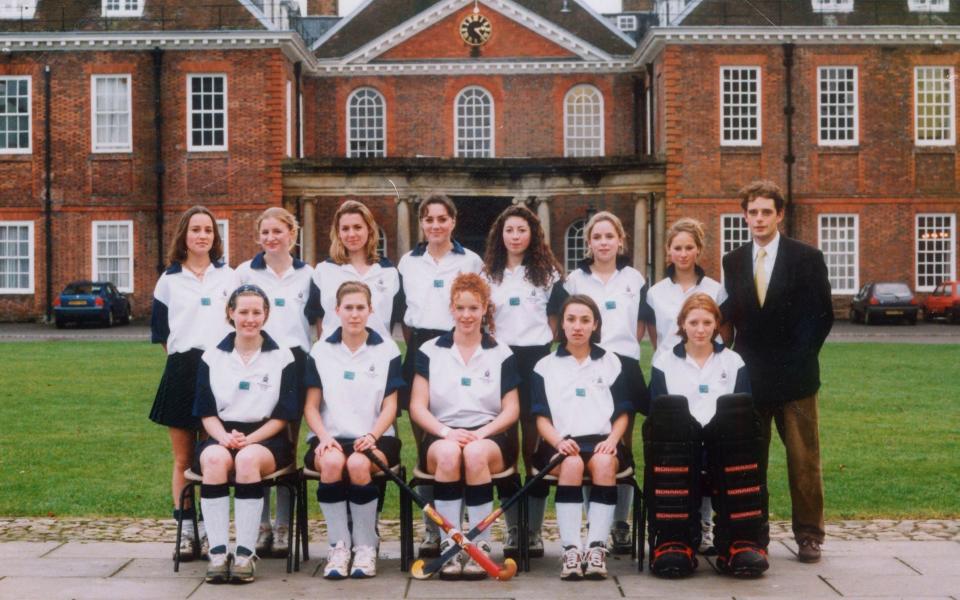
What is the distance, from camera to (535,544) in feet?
24.3

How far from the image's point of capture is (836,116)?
34562 millimetres

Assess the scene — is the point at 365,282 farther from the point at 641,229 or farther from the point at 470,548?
the point at 641,229

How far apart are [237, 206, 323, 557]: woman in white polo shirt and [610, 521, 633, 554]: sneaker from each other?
2023 mm

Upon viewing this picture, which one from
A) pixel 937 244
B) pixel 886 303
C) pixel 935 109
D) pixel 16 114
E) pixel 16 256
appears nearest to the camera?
pixel 886 303

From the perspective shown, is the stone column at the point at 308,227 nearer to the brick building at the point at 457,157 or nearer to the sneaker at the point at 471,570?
the brick building at the point at 457,157

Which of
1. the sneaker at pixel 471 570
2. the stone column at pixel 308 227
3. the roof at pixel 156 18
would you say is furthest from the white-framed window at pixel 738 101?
the sneaker at pixel 471 570

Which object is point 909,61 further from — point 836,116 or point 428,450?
point 428,450

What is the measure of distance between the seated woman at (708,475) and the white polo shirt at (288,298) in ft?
7.46

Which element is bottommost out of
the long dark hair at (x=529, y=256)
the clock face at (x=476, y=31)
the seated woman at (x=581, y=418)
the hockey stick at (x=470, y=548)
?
the hockey stick at (x=470, y=548)

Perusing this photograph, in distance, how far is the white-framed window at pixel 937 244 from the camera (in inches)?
1374

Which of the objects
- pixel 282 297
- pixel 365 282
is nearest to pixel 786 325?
pixel 365 282

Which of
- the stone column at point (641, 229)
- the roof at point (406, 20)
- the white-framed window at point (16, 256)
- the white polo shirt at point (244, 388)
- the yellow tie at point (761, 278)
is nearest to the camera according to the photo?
the white polo shirt at point (244, 388)

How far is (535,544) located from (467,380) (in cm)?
112

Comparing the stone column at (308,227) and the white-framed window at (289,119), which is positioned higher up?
the white-framed window at (289,119)
